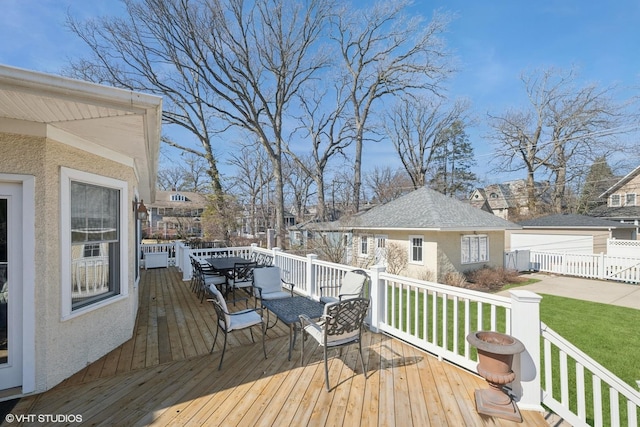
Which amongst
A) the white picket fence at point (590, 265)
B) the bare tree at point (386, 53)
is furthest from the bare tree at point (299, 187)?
the white picket fence at point (590, 265)

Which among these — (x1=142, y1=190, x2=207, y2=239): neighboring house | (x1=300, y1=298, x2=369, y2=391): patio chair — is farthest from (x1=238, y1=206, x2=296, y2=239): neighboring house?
(x1=300, y1=298, x2=369, y2=391): patio chair

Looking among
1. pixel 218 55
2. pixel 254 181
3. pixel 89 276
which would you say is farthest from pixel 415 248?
pixel 254 181

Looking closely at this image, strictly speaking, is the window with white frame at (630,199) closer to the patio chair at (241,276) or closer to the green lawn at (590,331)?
the green lawn at (590,331)

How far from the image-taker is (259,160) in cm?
2672

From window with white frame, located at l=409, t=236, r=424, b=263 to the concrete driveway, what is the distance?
3105 mm

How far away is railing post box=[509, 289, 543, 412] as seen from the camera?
2.59 meters

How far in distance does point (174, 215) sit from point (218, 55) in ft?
70.9

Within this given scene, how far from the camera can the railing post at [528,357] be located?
259 cm

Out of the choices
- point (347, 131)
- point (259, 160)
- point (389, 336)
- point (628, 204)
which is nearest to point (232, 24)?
point (347, 131)

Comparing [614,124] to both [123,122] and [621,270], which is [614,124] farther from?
[123,122]

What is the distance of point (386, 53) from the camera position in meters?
17.8

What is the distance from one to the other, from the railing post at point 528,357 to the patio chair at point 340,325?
142cm

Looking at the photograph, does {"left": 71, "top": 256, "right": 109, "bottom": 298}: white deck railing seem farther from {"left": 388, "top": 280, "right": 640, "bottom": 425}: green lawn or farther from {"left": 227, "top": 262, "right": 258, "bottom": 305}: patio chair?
{"left": 388, "top": 280, "right": 640, "bottom": 425}: green lawn

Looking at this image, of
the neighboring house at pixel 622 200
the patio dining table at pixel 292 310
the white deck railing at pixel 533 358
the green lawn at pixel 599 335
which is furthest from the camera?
the neighboring house at pixel 622 200
